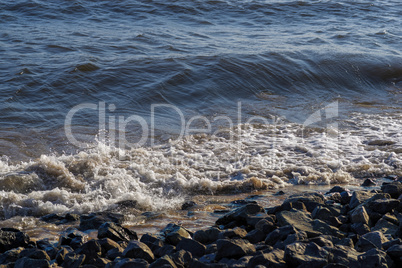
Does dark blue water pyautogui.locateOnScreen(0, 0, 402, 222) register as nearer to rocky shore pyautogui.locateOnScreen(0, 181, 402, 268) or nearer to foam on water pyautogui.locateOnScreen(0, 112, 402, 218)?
foam on water pyautogui.locateOnScreen(0, 112, 402, 218)

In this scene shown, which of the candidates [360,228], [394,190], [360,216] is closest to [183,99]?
[394,190]

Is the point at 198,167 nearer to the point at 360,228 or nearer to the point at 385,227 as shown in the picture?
the point at 360,228

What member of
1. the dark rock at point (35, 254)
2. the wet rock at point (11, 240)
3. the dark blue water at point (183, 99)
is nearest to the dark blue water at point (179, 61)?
the dark blue water at point (183, 99)

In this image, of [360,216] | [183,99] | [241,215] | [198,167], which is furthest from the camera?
[183,99]

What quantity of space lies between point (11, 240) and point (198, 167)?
296 cm

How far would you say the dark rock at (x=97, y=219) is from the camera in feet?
14.1

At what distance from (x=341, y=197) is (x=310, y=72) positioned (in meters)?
7.07

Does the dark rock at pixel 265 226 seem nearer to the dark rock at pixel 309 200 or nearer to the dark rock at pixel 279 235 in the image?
the dark rock at pixel 279 235

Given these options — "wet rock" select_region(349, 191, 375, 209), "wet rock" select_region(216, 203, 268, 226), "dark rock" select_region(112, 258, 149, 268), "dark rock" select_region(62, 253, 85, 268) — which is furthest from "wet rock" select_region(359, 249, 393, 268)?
"dark rock" select_region(62, 253, 85, 268)

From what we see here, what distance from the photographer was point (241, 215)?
14.3 ft

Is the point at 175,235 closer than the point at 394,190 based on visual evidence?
Yes

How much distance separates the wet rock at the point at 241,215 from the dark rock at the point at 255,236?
0.39m

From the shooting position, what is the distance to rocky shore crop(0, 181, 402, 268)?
327cm

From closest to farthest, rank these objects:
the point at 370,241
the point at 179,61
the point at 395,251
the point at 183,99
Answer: the point at 395,251, the point at 370,241, the point at 183,99, the point at 179,61
